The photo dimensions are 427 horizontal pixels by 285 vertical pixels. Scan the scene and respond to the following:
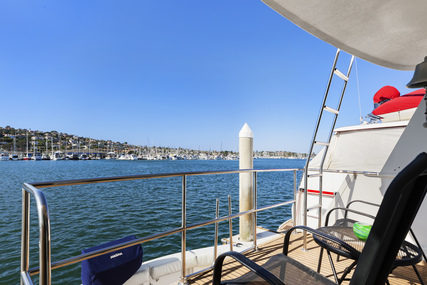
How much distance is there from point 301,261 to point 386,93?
5.23m

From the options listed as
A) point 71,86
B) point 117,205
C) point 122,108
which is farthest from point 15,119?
point 117,205

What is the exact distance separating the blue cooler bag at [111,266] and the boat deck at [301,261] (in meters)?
0.84

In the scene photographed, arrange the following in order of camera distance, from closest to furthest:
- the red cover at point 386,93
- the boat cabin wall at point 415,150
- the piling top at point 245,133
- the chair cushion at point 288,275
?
the chair cushion at point 288,275, the boat cabin wall at point 415,150, the piling top at point 245,133, the red cover at point 386,93

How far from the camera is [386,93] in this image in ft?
18.0

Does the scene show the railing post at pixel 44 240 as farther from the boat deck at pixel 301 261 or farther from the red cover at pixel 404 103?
the red cover at pixel 404 103

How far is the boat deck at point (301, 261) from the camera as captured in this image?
6.47 ft

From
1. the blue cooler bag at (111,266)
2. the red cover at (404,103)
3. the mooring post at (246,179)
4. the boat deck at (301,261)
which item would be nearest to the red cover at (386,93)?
the red cover at (404,103)

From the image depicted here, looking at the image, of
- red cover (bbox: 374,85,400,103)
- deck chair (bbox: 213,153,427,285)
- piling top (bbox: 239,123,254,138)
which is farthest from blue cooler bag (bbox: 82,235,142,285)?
red cover (bbox: 374,85,400,103)

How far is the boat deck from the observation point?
1.97m

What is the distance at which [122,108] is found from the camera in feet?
166

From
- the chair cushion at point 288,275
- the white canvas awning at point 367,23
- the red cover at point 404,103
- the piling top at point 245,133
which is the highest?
the white canvas awning at point 367,23

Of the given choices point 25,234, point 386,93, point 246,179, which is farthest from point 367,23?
point 386,93

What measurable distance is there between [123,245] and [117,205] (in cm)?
1074

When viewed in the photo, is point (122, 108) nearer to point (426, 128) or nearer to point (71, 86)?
point (71, 86)
